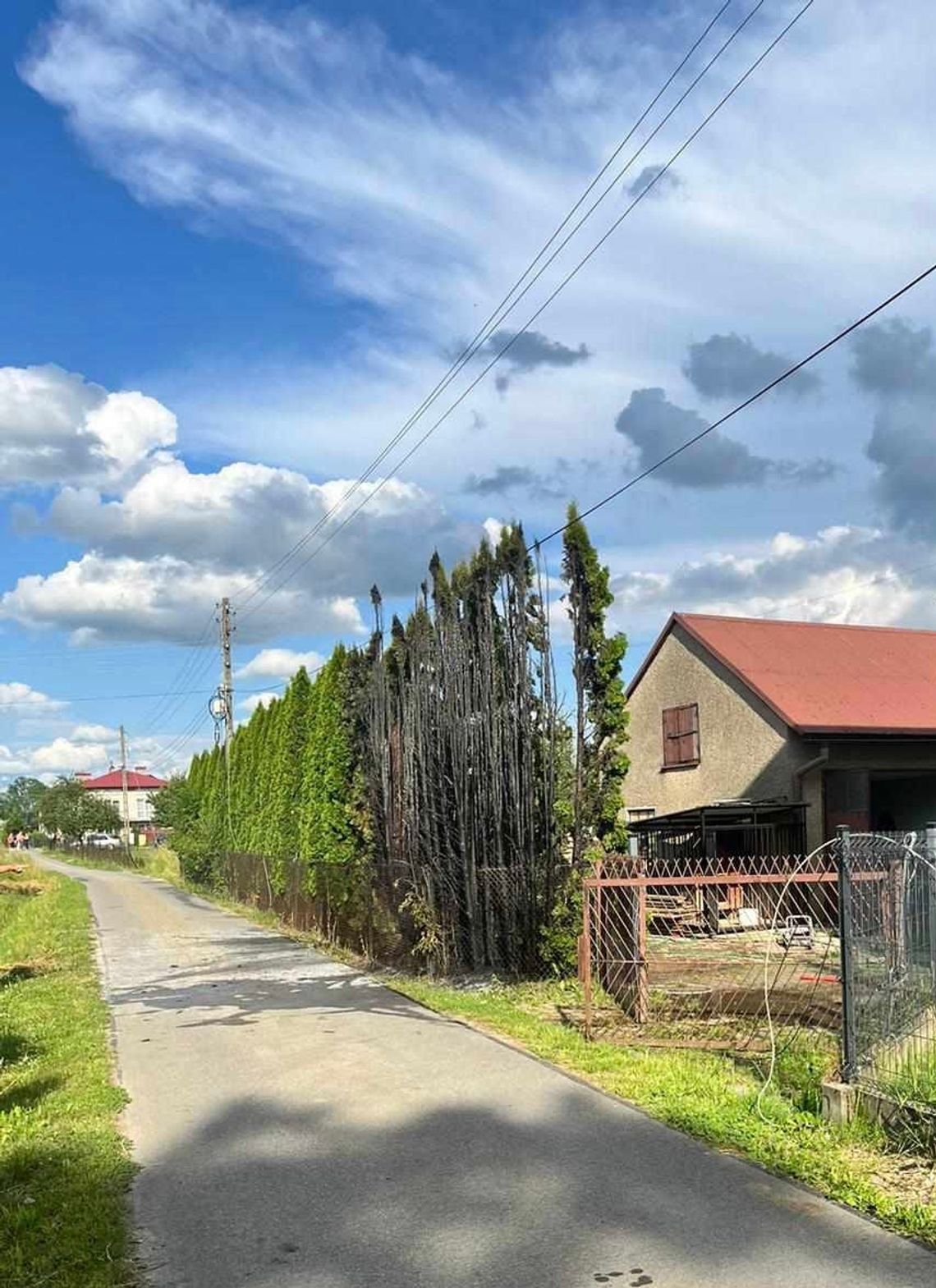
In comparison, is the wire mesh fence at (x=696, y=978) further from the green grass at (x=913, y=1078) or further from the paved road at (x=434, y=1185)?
Answer: the paved road at (x=434, y=1185)

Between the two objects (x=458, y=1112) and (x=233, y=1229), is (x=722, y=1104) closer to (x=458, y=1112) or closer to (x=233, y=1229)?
(x=458, y=1112)

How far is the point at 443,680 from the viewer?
1377cm

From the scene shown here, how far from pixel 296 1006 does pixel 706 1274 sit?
26.3ft

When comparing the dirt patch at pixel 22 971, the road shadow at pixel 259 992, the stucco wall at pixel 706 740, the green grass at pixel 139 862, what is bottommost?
the green grass at pixel 139 862

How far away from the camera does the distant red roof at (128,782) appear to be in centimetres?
14888

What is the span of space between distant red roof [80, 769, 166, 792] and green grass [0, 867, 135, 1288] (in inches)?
5442

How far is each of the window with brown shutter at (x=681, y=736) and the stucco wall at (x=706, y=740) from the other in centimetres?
16

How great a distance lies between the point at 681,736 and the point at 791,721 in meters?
4.67

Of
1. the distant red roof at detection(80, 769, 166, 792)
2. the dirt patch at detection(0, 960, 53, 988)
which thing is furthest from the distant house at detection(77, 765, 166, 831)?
the dirt patch at detection(0, 960, 53, 988)

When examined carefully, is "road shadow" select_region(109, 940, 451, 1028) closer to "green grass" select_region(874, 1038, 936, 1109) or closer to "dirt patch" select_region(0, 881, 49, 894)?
"green grass" select_region(874, 1038, 936, 1109)

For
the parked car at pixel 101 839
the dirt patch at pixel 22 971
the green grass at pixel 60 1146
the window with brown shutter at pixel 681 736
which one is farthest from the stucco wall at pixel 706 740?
the parked car at pixel 101 839

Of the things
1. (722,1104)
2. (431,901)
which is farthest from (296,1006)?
(722,1104)

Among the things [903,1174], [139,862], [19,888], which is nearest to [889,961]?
[903,1174]

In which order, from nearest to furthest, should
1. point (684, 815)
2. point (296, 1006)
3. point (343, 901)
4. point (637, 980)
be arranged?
point (637, 980) < point (296, 1006) < point (343, 901) < point (684, 815)
